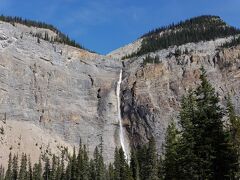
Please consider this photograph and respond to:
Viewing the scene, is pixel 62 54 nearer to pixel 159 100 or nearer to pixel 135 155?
pixel 159 100

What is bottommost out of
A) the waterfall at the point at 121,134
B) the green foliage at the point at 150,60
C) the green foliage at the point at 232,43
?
the waterfall at the point at 121,134

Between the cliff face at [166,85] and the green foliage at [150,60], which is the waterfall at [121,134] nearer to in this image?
the cliff face at [166,85]

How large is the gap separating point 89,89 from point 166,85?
86.1 ft

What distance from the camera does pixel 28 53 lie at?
516 ft

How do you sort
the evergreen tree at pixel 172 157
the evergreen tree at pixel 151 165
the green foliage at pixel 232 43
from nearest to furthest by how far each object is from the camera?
the evergreen tree at pixel 172 157
the evergreen tree at pixel 151 165
the green foliage at pixel 232 43

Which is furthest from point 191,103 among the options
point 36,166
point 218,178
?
point 36,166

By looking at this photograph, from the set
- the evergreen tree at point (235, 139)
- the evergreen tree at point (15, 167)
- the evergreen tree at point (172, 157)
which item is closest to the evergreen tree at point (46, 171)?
the evergreen tree at point (15, 167)

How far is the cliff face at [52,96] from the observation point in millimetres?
140750

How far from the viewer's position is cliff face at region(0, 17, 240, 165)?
14688cm

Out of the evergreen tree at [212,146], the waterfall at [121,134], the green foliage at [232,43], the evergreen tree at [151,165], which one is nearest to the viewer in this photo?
the evergreen tree at [212,146]

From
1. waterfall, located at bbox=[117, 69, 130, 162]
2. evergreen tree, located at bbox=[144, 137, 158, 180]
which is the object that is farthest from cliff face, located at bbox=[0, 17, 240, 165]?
evergreen tree, located at bbox=[144, 137, 158, 180]

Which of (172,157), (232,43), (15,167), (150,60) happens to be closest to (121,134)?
(150,60)

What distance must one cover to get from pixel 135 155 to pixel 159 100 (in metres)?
52.4

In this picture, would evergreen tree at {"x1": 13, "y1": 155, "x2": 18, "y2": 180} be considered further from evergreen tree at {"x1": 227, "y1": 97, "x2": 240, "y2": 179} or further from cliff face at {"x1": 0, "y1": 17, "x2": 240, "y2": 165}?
evergreen tree at {"x1": 227, "y1": 97, "x2": 240, "y2": 179}
